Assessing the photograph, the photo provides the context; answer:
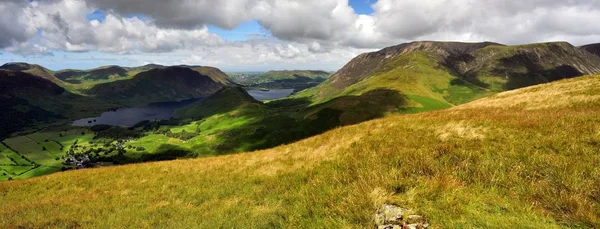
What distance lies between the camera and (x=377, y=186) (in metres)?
10.2

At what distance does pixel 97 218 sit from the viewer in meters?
13.3

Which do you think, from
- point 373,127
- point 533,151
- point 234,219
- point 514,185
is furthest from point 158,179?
point 533,151

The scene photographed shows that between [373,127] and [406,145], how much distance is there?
291 inches

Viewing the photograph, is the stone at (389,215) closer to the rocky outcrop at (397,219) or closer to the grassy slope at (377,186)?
the rocky outcrop at (397,219)

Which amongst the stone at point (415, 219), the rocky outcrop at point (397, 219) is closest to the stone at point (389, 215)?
the rocky outcrop at point (397, 219)

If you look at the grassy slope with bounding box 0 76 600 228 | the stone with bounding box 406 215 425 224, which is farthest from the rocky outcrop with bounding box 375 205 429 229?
the grassy slope with bounding box 0 76 600 228

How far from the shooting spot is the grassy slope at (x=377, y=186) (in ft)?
27.9

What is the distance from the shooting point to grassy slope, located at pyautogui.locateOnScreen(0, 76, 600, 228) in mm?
8500

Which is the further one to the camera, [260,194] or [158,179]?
[158,179]

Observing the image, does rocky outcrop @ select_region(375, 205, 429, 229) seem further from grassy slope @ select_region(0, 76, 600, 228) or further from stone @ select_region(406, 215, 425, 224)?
grassy slope @ select_region(0, 76, 600, 228)

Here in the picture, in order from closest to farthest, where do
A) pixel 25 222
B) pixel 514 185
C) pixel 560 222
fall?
1. pixel 560 222
2. pixel 514 185
3. pixel 25 222

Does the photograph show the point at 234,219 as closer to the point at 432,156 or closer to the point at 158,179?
the point at 432,156

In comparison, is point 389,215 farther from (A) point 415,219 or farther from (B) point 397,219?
(A) point 415,219

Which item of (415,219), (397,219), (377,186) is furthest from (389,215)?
(377,186)
